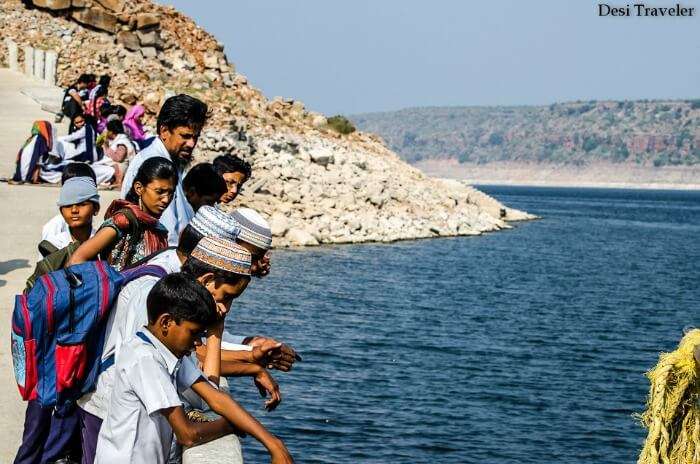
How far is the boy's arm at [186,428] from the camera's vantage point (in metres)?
4.00

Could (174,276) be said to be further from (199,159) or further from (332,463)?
(199,159)

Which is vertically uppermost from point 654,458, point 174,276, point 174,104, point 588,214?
point 174,104

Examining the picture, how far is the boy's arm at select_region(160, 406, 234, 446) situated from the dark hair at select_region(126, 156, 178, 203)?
2099 mm

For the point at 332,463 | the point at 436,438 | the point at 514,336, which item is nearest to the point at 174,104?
the point at 332,463

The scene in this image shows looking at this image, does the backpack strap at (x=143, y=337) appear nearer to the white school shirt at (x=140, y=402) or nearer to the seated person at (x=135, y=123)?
the white school shirt at (x=140, y=402)

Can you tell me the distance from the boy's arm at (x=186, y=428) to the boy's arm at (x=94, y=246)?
160 centimetres

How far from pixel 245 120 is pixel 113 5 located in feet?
24.6

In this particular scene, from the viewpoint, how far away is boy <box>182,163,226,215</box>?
248 inches

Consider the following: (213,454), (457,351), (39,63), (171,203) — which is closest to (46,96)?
(39,63)

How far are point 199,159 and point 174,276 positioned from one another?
3033 centimetres

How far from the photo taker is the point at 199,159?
34031 millimetres

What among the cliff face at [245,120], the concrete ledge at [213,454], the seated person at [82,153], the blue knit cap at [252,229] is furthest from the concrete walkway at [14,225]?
the cliff face at [245,120]

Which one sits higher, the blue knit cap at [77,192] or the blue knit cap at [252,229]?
the blue knit cap at [77,192]

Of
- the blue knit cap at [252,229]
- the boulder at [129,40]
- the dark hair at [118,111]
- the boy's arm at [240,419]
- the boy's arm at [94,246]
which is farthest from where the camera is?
the boulder at [129,40]
